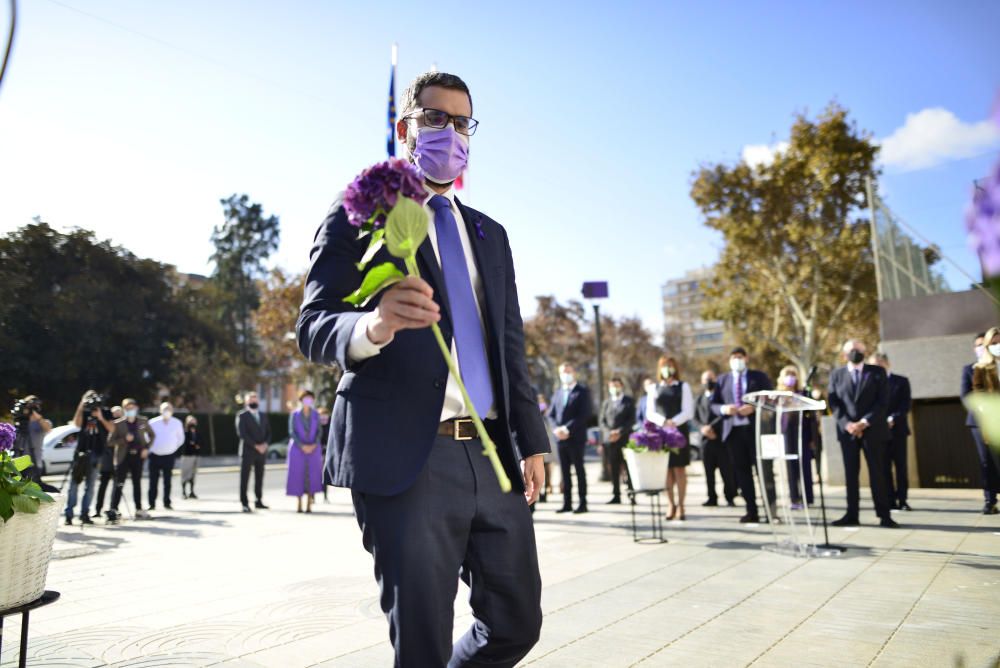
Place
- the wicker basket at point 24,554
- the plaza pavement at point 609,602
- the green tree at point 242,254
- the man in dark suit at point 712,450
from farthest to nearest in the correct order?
the green tree at point 242,254 → the man in dark suit at point 712,450 → the plaza pavement at point 609,602 → the wicker basket at point 24,554

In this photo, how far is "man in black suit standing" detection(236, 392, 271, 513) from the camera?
13000 mm

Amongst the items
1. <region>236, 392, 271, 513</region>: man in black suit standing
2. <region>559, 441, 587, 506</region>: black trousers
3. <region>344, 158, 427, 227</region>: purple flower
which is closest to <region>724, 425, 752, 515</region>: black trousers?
<region>559, 441, 587, 506</region>: black trousers

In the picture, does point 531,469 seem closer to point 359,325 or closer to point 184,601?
point 359,325

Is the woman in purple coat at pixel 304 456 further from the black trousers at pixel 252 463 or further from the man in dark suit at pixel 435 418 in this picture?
the man in dark suit at pixel 435 418

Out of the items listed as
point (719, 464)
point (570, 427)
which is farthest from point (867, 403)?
point (570, 427)

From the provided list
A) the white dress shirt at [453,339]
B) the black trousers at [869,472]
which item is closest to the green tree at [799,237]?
the black trousers at [869,472]

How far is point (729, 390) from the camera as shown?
9836 mm

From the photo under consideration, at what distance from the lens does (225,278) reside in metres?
54.8

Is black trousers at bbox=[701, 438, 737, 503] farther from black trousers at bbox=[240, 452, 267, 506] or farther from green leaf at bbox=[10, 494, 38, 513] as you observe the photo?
green leaf at bbox=[10, 494, 38, 513]

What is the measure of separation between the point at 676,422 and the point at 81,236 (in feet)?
106

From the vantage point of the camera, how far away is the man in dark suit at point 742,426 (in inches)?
359

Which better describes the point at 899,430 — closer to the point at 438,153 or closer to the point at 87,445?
the point at 438,153

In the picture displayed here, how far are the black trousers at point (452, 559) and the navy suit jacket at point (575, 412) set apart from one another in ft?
30.2

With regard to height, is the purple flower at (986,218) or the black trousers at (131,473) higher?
the purple flower at (986,218)
